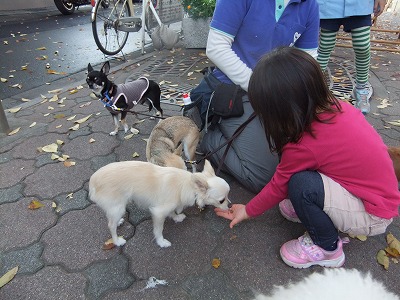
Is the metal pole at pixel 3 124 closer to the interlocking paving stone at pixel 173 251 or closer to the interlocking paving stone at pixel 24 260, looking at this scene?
the interlocking paving stone at pixel 24 260

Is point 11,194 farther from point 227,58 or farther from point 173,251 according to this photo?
point 227,58

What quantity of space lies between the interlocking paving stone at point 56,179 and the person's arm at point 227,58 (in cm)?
155

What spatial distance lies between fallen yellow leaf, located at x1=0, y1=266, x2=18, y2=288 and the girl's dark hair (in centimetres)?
178

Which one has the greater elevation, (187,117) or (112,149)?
(187,117)

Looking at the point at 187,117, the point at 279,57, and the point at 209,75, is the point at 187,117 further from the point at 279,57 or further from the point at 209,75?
the point at 279,57

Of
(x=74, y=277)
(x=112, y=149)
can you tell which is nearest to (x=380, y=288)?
(x=74, y=277)

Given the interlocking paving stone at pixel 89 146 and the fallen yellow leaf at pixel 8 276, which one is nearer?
the fallen yellow leaf at pixel 8 276

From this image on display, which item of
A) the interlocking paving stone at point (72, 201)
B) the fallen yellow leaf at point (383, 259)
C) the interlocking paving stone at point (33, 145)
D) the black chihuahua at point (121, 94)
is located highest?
the black chihuahua at point (121, 94)

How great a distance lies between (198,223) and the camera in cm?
225

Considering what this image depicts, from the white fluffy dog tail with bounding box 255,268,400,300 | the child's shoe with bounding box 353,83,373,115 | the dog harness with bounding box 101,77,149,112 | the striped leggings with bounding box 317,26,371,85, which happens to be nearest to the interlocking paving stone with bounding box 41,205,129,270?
the white fluffy dog tail with bounding box 255,268,400,300

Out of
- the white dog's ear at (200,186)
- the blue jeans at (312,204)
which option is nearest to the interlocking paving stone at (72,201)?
the white dog's ear at (200,186)

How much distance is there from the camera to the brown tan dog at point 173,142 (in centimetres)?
240

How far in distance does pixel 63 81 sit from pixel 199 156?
3376 millimetres

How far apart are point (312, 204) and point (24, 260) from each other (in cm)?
184
